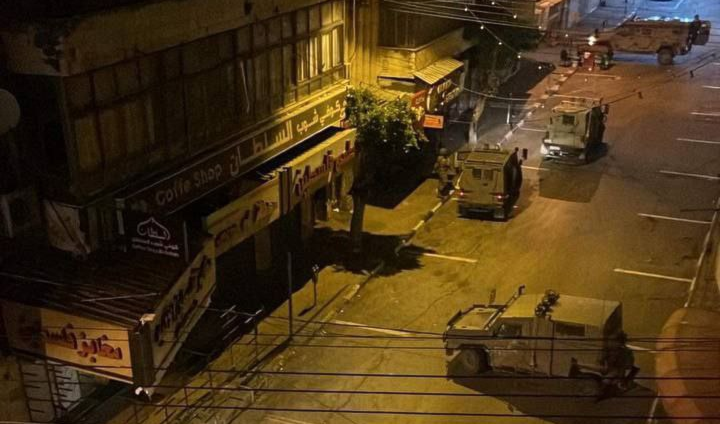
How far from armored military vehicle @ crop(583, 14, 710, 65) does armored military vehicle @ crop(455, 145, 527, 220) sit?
25.4 m

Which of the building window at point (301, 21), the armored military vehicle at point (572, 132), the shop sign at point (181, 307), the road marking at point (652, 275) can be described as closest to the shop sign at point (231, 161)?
the shop sign at point (181, 307)

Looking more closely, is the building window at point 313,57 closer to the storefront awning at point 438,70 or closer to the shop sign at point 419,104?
the shop sign at point 419,104

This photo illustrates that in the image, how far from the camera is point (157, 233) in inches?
630

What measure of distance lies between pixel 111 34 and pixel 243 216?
622 centimetres

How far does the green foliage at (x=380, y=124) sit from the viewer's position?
79.9 ft

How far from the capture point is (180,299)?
51.6 feet

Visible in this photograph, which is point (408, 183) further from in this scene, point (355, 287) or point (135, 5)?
point (135, 5)

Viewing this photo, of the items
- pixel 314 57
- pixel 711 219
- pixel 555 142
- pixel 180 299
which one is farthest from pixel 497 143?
pixel 180 299

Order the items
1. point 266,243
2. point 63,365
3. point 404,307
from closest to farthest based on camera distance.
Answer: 1. point 63,365
2. point 404,307
3. point 266,243

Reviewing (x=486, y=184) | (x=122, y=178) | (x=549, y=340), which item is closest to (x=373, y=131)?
(x=486, y=184)

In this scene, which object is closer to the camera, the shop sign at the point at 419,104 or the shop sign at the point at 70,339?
the shop sign at the point at 70,339

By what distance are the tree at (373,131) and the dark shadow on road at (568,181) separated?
8.04 m

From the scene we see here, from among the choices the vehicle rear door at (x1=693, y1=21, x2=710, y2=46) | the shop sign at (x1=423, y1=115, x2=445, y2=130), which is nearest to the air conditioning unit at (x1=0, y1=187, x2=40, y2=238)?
the shop sign at (x1=423, y1=115, x2=445, y2=130)

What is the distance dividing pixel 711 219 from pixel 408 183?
11.8 metres
